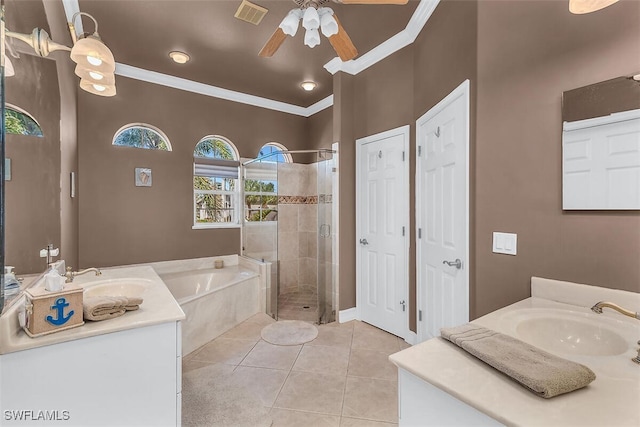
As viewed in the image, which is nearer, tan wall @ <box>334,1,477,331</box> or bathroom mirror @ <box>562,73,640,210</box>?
bathroom mirror @ <box>562,73,640,210</box>

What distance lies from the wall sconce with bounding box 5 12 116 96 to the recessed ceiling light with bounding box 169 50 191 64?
139 centimetres

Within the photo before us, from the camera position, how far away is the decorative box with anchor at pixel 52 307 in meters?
1.20

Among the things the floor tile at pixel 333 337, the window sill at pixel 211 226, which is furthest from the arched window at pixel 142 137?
the floor tile at pixel 333 337

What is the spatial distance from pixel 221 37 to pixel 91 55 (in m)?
1.47

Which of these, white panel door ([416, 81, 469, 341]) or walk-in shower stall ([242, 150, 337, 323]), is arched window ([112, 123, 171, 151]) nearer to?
walk-in shower stall ([242, 150, 337, 323])

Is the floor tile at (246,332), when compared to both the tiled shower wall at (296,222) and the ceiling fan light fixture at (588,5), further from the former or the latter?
the ceiling fan light fixture at (588,5)

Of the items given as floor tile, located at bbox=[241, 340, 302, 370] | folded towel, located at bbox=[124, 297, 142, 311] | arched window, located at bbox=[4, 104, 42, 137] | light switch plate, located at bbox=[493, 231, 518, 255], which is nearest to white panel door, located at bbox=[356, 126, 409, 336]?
floor tile, located at bbox=[241, 340, 302, 370]

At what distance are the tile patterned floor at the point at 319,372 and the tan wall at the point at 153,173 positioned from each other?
1448 mm

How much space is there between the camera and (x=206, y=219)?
4129mm

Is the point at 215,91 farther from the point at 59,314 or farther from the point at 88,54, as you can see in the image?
the point at 59,314

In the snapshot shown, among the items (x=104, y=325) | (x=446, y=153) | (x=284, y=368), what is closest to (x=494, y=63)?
(x=446, y=153)

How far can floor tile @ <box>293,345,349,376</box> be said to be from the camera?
93.9 inches

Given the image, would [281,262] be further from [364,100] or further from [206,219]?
[364,100]

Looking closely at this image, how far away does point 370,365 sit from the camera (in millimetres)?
2451
